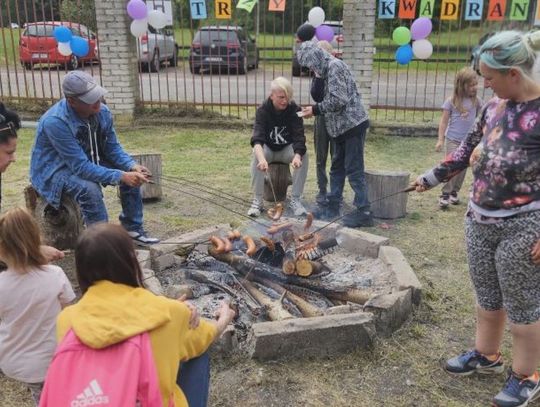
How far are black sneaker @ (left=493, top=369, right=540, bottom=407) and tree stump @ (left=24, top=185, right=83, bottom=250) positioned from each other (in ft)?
10.6

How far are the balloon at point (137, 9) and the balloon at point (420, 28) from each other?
13.5 ft

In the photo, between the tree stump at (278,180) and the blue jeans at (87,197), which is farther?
the tree stump at (278,180)

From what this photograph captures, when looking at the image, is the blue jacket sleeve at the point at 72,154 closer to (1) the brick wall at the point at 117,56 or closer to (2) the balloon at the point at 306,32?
(2) the balloon at the point at 306,32

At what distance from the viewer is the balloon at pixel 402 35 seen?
8453 mm

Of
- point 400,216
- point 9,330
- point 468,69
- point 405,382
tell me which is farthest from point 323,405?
point 468,69

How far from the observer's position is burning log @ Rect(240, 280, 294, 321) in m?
3.37

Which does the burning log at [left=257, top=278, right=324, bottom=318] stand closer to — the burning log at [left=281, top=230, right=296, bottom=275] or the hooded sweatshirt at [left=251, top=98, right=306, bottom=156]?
the burning log at [left=281, top=230, right=296, bottom=275]

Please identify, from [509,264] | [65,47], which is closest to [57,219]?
[509,264]

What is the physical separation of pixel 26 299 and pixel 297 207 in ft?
11.8

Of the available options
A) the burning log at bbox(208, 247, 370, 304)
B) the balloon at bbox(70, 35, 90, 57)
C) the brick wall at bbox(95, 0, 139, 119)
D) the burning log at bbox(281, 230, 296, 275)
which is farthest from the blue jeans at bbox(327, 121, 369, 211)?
the balloon at bbox(70, 35, 90, 57)

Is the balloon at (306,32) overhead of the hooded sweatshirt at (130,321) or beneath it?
overhead

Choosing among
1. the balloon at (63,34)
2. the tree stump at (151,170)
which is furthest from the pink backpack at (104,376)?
the balloon at (63,34)

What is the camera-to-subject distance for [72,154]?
4.08 meters

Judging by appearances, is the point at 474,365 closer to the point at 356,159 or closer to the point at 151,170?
the point at 356,159
